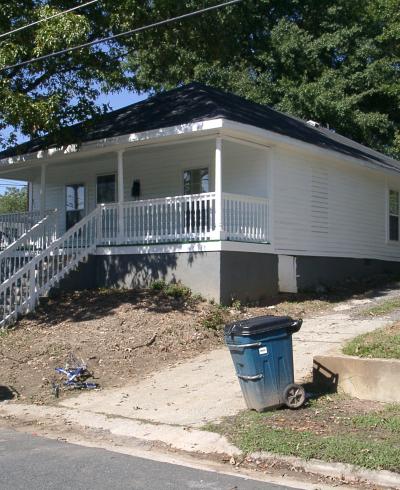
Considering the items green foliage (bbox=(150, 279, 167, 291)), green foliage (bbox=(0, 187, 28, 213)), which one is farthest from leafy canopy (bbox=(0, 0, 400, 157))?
green foliage (bbox=(0, 187, 28, 213))

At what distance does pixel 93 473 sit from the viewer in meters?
6.49

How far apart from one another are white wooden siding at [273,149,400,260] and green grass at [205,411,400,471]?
8.63 meters

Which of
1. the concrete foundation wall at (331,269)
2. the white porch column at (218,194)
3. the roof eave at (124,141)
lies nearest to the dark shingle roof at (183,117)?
the roof eave at (124,141)

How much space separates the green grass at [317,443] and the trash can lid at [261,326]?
1015 millimetres

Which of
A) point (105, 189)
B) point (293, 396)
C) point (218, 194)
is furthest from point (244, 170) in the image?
point (293, 396)

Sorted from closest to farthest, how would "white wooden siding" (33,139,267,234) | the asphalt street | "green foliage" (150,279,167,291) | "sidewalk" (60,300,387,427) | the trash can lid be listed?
the asphalt street < the trash can lid < "sidewalk" (60,300,387,427) < "green foliage" (150,279,167,291) < "white wooden siding" (33,139,267,234)

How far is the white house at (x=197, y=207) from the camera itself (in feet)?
48.1

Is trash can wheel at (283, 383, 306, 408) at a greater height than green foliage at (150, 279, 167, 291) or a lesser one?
lesser

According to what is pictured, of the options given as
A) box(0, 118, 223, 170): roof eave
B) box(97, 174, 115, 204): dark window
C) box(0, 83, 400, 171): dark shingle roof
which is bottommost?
box(97, 174, 115, 204): dark window

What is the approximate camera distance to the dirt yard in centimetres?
1100

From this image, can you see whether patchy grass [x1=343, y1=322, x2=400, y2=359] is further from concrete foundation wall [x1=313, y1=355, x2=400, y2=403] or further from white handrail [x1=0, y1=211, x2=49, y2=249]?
white handrail [x1=0, y1=211, x2=49, y2=249]

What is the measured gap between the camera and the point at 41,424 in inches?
349

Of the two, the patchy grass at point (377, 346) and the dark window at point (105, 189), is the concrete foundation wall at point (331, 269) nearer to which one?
the dark window at point (105, 189)

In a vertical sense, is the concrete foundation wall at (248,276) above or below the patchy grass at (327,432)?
above
